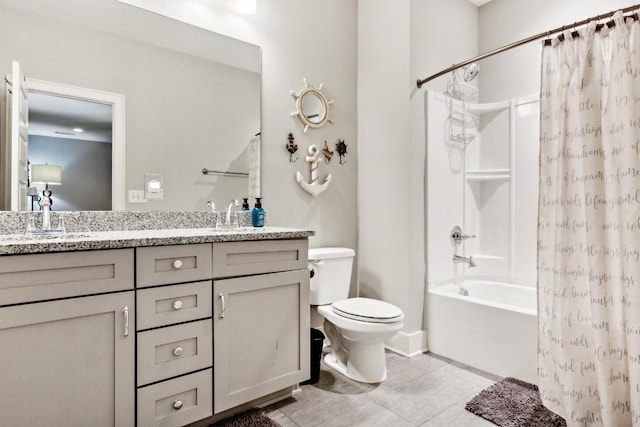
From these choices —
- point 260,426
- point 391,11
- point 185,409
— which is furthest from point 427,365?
point 391,11

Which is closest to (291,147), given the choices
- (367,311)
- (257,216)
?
(257,216)

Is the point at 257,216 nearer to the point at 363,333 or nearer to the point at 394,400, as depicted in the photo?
the point at 363,333

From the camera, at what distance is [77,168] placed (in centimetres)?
181

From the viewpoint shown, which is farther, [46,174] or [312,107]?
[312,107]

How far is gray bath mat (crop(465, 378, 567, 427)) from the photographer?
173 cm

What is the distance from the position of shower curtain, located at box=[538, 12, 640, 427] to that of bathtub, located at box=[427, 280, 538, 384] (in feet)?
1.21

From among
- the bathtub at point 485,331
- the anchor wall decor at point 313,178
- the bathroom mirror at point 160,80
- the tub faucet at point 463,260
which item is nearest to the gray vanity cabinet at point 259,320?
the bathroom mirror at point 160,80

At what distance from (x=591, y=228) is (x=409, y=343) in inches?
53.5

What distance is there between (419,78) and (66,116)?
83.9 inches

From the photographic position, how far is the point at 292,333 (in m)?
1.88

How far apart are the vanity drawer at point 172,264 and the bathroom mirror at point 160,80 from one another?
584 millimetres

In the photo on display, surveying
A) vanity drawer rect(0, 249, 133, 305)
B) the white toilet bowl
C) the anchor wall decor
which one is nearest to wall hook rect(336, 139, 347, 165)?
the anchor wall decor

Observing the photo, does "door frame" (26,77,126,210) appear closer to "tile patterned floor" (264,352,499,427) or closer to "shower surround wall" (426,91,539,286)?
"tile patterned floor" (264,352,499,427)

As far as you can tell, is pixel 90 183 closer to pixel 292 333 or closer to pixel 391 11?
pixel 292 333
